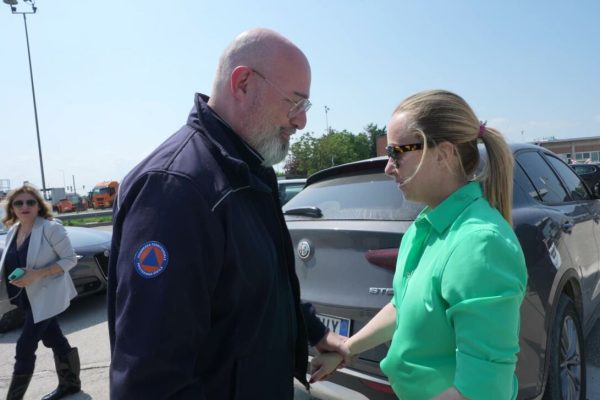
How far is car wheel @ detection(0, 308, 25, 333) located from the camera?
5.54 m

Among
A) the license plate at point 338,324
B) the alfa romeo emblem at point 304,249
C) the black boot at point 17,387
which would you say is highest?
the alfa romeo emblem at point 304,249

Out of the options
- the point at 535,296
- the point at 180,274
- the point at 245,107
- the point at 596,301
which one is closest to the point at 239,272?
the point at 180,274

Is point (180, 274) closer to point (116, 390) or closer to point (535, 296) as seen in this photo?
point (116, 390)

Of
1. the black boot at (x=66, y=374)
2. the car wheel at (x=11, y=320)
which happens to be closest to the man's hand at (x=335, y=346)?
the black boot at (x=66, y=374)

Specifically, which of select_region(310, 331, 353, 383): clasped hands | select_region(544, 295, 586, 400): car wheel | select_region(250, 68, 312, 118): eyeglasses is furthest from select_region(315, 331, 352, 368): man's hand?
select_region(544, 295, 586, 400): car wheel

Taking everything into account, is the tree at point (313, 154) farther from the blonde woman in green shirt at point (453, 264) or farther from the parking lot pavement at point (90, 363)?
the blonde woman in green shirt at point (453, 264)

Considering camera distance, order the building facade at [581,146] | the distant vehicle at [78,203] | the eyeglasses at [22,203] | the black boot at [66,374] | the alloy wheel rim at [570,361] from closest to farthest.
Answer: the alloy wheel rim at [570,361] < the black boot at [66,374] < the eyeglasses at [22,203] < the distant vehicle at [78,203] < the building facade at [581,146]

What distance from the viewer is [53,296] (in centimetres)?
366

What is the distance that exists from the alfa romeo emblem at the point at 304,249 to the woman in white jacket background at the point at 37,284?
2.22 metres

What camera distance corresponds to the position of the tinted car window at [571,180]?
Result: 12.4 feet

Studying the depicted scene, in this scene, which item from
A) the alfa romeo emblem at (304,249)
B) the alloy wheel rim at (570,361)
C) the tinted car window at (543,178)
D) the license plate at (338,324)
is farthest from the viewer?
the tinted car window at (543,178)

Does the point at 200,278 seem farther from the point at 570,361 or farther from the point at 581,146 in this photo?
the point at 581,146

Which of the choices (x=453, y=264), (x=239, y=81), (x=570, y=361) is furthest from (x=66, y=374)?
(x=570, y=361)

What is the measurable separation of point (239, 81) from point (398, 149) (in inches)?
23.5
